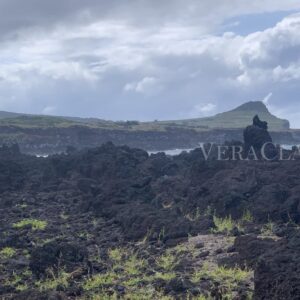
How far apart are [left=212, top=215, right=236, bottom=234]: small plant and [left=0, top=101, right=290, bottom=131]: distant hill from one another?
197ft

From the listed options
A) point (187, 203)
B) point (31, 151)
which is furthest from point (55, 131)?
point (187, 203)

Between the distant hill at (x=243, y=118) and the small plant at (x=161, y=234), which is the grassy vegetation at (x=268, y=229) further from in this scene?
the distant hill at (x=243, y=118)

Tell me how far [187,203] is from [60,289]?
1000 cm

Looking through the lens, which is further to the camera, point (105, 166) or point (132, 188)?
point (105, 166)

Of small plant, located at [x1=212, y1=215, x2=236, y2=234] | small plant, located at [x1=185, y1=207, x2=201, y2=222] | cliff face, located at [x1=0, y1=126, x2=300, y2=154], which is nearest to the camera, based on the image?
small plant, located at [x1=212, y1=215, x2=236, y2=234]

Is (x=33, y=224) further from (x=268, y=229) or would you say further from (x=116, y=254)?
(x=268, y=229)

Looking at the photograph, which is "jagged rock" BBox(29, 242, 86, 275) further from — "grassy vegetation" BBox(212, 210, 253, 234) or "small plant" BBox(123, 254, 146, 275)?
"grassy vegetation" BBox(212, 210, 253, 234)

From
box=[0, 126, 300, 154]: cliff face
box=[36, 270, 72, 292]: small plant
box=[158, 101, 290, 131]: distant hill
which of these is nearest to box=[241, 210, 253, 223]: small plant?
box=[36, 270, 72, 292]: small plant

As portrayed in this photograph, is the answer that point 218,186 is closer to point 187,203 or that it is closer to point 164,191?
point 187,203

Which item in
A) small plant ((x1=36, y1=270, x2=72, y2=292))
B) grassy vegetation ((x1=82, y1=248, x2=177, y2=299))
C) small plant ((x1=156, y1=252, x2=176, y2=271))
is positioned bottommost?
small plant ((x1=36, y1=270, x2=72, y2=292))

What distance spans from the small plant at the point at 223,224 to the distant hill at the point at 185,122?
197 feet

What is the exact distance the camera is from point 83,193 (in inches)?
1077

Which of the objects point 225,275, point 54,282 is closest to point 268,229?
point 225,275

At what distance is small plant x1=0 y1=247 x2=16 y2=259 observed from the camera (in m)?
16.1
